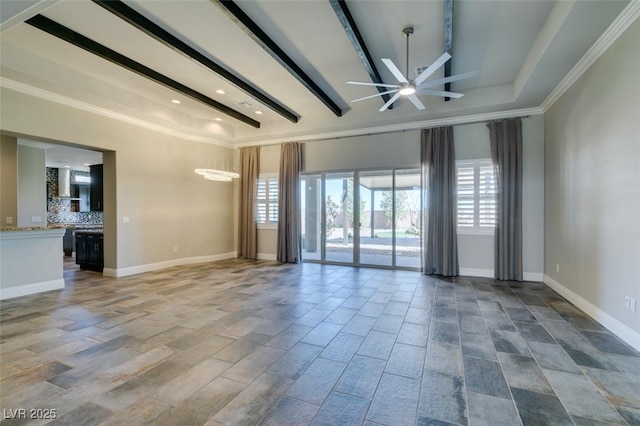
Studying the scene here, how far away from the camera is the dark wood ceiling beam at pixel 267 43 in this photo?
315 centimetres

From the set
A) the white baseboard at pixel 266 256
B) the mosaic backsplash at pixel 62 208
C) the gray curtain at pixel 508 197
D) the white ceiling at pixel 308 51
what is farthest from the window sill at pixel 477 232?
the mosaic backsplash at pixel 62 208

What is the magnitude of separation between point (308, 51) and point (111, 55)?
2.79 metres

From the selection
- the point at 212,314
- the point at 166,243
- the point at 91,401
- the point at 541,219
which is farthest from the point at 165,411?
the point at 541,219

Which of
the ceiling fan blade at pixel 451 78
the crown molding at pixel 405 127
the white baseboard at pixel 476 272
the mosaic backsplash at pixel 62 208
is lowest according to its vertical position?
the white baseboard at pixel 476 272

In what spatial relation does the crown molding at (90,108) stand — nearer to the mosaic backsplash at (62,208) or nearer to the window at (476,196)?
the window at (476,196)

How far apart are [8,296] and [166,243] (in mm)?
2701

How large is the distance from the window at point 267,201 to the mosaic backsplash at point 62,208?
23.7ft

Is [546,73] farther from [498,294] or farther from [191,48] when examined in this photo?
[191,48]

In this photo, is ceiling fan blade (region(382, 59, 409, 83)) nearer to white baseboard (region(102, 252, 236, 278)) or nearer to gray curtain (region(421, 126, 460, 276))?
gray curtain (region(421, 126, 460, 276))

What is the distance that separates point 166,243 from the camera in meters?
6.78

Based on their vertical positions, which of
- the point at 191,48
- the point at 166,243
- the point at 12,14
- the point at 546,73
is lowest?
the point at 166,243

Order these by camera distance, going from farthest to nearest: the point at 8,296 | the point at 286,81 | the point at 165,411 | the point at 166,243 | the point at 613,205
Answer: the point at 166,243 → the point at 286,81 → the point at 8,296 → the point at 613,205 → the point at 165,411

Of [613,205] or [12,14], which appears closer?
[12,14]

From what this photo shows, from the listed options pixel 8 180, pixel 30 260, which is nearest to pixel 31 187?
pixel 8 180
